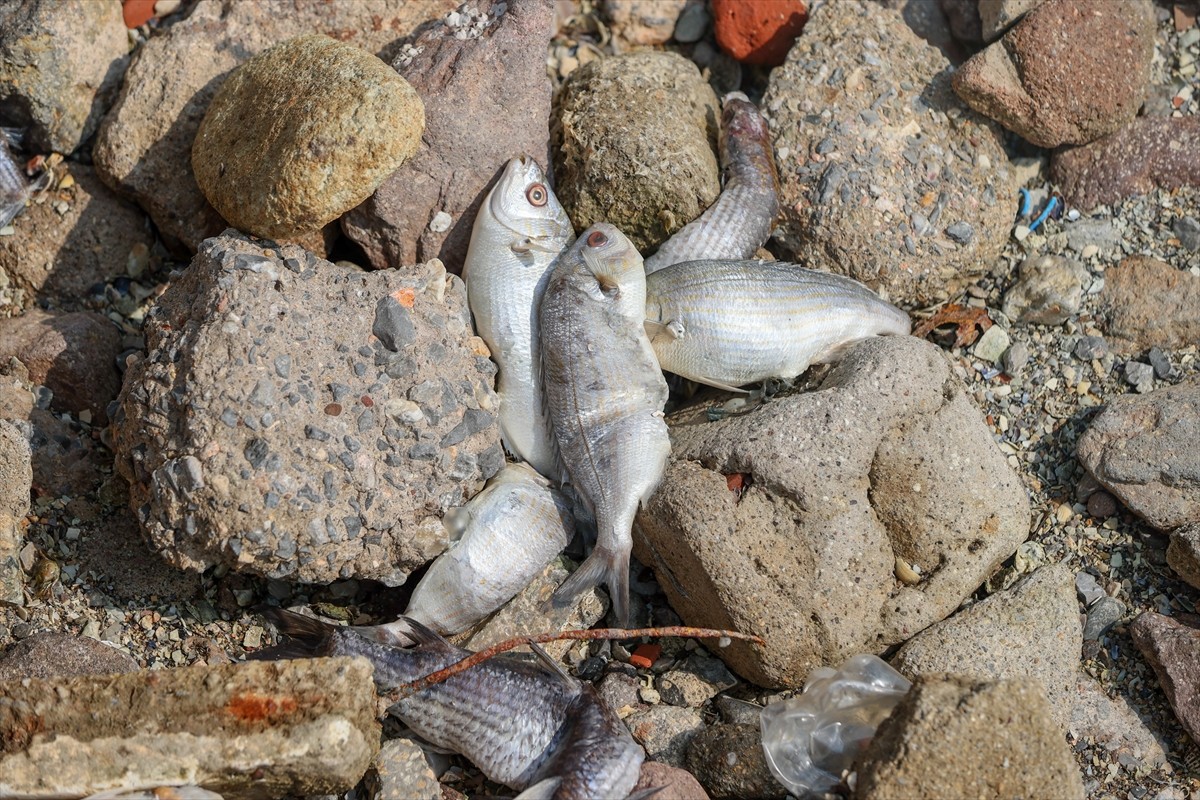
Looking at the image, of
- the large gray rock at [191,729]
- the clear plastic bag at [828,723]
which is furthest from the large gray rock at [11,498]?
the clear plastic bag at [828,723]

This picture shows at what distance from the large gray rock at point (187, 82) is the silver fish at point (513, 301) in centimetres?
112

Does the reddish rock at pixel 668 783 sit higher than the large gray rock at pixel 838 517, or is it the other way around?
the large gray rock at pixel 838 517

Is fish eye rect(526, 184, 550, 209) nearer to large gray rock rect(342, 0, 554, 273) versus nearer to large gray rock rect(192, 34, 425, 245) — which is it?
large gray rock rect(342, 0, 554, 273)

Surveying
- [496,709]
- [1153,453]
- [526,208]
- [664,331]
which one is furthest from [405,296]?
[1153,453]

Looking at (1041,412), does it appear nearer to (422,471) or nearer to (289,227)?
(422,471)

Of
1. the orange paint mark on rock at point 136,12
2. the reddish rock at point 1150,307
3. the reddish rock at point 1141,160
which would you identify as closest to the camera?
Answer: the reddish rock at point 1150,307

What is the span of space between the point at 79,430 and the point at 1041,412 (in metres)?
4.50

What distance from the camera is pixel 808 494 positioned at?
4211 millimetres

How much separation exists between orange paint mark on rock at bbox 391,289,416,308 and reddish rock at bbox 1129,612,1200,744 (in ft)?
11.1

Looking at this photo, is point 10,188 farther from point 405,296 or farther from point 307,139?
point 405,296

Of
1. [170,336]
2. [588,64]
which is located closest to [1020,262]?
[588,64]

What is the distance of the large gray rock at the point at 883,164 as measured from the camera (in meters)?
5.07

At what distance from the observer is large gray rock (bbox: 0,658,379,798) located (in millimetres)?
3551

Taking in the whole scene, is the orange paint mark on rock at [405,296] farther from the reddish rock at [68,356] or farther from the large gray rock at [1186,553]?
the large gray rock at [1186,553]
